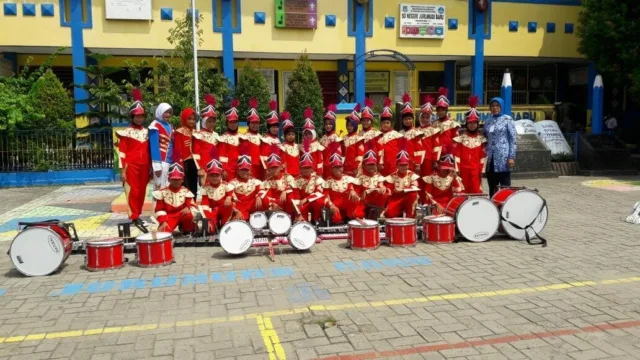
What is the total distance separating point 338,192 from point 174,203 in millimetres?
2573

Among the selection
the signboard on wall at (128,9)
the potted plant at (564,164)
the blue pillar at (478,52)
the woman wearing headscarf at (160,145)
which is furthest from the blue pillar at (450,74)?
the woman wearing headscarf at (160,145)

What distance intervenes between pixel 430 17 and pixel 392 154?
12.7m

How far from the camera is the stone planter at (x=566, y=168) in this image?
1762cm

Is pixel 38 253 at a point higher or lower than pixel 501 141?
lower

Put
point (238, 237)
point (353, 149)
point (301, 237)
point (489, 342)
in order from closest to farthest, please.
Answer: point (489, 342) < point (238, 237) < point (301, 237) < point (353, 149)

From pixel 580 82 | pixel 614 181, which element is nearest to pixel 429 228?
pixel 614 181

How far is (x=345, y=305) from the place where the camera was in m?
5.46

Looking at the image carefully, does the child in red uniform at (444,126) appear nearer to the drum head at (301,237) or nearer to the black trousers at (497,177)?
the black trousers at (497,177)

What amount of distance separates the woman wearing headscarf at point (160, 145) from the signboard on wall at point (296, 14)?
37.3 ft

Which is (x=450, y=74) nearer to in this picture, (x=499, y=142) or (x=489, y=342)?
(x=499, y=142)

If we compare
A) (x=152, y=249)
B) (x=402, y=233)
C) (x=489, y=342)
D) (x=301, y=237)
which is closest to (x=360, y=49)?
(x=402, y=233)

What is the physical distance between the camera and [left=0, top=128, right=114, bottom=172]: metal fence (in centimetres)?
1565

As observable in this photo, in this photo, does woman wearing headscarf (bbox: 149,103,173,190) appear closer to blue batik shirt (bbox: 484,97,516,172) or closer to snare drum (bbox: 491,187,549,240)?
snare drum (bbox: 491,187,549,240)

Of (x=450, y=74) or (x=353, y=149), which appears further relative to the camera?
(x=450, y=74)
